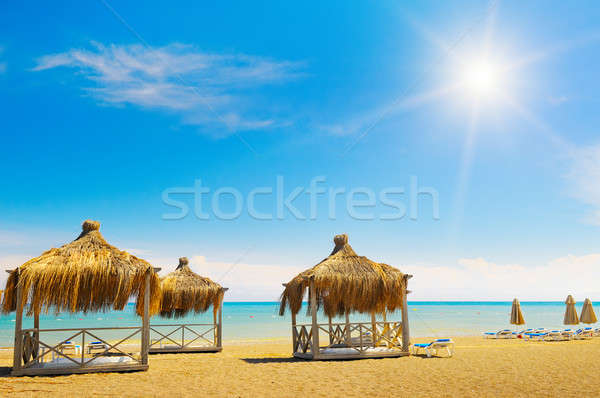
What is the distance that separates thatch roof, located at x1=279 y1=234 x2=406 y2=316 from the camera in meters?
11.1

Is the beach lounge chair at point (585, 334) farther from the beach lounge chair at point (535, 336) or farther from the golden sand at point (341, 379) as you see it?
the golden sand at point (341, 379)

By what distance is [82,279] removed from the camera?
29.1 ft

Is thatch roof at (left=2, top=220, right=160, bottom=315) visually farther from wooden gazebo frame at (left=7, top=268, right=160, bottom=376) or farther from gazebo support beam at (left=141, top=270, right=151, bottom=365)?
wooden gazebo frame at (left=7, top=268, right=160, bottom=376)

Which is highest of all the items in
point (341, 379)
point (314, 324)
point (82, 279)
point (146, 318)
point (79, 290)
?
point (82, 279)

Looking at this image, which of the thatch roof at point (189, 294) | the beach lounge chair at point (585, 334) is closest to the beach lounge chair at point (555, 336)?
Answer: the beach lounge chair at point (585, 334)

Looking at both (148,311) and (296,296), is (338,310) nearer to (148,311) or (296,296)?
(296,296)

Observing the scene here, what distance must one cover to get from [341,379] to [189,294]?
25.8ft

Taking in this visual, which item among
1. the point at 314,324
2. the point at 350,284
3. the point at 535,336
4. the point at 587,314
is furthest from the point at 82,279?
the point at 587,314

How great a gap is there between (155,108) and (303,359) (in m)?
8.66

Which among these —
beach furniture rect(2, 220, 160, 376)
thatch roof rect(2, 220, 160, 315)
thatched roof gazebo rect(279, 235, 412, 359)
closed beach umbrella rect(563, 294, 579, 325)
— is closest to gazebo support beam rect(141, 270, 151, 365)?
beach furniture rect(2, 220, 160, 376)

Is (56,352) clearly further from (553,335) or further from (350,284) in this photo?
(553,335)

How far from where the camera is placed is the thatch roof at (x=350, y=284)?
36.4ft

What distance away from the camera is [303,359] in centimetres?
1138

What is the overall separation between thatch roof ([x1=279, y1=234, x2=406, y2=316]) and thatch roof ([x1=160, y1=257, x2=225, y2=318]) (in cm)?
361
